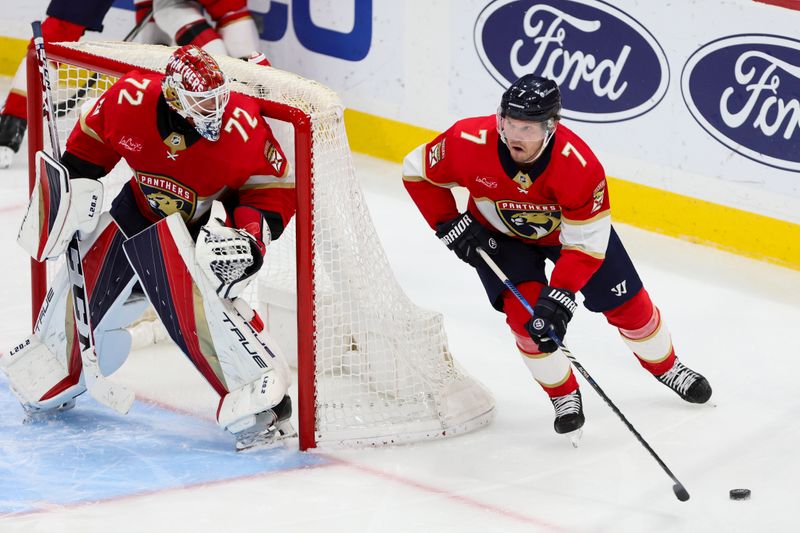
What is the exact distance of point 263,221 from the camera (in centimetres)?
362

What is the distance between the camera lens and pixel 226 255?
11.5 ft

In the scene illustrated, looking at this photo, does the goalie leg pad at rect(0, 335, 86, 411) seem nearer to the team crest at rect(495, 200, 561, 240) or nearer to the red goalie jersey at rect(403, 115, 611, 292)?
the red goalie jersey at rect(403, 115, 611, 292)

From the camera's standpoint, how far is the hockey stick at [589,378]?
350cm

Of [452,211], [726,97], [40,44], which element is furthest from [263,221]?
[726,97]

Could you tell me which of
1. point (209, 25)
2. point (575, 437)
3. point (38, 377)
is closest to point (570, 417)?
point (575, 437)

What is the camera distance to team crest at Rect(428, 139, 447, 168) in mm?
3719

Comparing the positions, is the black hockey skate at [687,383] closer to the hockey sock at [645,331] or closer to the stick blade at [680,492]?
the hockey sock at [645,331]

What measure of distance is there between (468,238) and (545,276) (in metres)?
0.22

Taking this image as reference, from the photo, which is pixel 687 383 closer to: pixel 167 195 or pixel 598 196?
pixel 598 196

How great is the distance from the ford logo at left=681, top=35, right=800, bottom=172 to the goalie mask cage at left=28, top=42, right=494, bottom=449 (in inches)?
64.7

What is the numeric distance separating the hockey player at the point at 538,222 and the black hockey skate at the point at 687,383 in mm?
14

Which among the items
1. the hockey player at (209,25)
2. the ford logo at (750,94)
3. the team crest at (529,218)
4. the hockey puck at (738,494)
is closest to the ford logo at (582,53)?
the ford logo at (750,94)

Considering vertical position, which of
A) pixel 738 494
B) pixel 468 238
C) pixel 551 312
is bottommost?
pixel 738 494

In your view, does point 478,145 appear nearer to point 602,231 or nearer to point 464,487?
point 602,231
